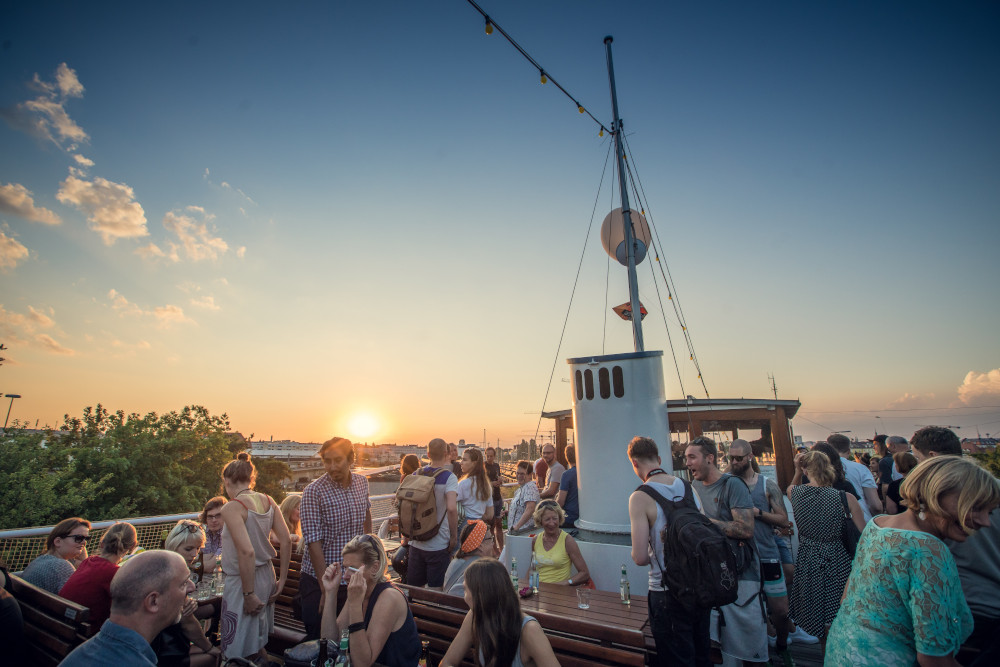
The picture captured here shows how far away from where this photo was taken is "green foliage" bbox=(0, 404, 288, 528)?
7043 millimetres

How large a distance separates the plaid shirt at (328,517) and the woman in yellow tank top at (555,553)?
191 cm

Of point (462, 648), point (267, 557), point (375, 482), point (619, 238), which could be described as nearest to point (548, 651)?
point (462, 648)

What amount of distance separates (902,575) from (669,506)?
4.36 feet

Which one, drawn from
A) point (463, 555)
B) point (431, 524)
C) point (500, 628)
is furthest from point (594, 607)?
point (500, 628)

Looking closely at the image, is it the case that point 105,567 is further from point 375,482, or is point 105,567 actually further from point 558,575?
point 375,482

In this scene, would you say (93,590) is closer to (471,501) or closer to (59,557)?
(59,557)

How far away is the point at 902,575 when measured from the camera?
1.76 metres

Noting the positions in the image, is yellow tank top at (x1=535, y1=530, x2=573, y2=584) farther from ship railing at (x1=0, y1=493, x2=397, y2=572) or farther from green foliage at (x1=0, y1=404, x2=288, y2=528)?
green foliage at (x1=0, y1=404, x2=288, y2=528)

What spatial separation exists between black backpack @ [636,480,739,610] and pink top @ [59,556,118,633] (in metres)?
A: 3.65

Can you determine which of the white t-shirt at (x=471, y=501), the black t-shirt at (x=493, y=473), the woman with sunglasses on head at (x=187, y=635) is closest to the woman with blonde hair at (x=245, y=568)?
the woman with sunglasses on head at (x=187, y=635)

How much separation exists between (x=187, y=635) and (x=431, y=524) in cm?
197

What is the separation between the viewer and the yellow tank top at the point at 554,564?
4484 millimetres

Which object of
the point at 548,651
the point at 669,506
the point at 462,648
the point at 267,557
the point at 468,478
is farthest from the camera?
the point at 468,478

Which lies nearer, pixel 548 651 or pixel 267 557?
pixel 548 651
